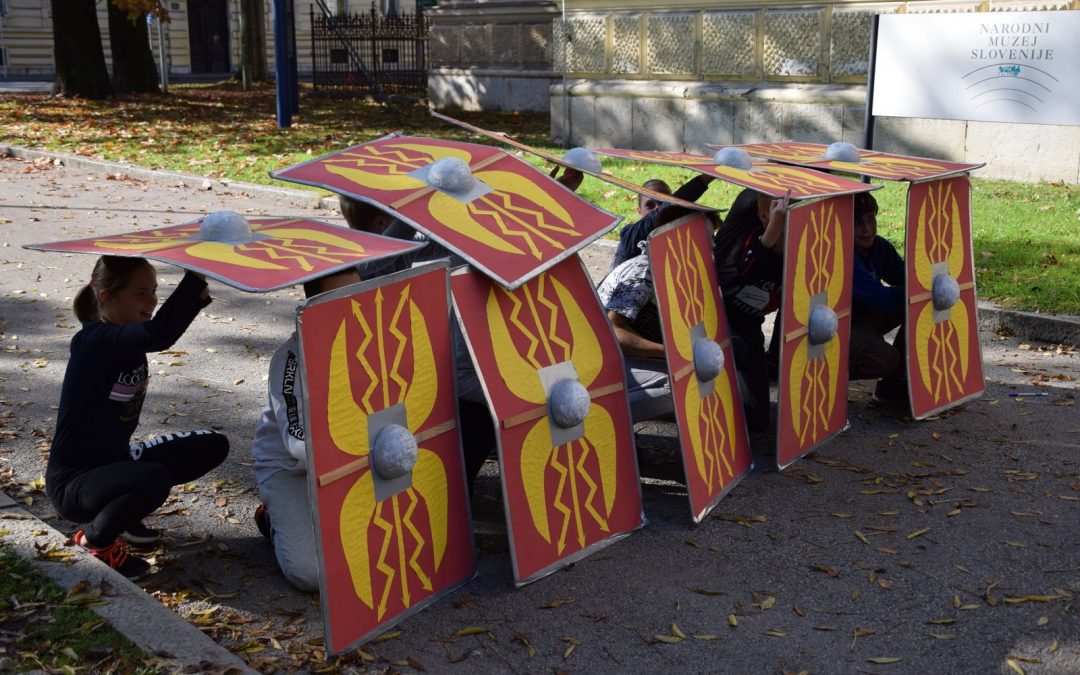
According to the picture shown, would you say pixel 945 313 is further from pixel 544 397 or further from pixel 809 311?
pixel 544 397

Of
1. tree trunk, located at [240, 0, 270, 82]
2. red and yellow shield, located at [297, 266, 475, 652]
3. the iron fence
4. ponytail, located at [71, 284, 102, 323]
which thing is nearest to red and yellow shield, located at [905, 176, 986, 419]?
red and yellow shield, located at [297, 266, 475, 652]

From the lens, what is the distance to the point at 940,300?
5.44 metres

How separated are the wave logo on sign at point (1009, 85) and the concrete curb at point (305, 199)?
6.77ft

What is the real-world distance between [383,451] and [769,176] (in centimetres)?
223

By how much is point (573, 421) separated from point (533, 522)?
362 mm

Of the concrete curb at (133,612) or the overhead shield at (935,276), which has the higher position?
the overhead shield at (935,276)

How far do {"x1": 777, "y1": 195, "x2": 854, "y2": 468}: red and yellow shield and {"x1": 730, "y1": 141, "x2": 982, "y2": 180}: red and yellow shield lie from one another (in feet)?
1.21

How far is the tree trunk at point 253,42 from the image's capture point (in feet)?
90.2

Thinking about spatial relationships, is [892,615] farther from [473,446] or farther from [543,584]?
[473,446]

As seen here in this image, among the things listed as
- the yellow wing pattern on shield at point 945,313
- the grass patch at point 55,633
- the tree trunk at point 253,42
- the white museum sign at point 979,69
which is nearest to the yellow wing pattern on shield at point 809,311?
the yellow wing pattern on shield at point 945,313

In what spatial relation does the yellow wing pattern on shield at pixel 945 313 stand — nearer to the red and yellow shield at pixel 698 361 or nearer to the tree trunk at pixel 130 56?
the red and yellow shield at pixel 698 361

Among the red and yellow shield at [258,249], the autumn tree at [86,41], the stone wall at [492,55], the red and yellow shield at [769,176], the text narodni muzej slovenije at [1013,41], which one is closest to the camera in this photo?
the red and yellow shield at [258,249]

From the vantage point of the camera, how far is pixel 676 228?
14.4ft

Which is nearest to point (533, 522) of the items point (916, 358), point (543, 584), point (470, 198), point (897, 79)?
point (543, 584)
